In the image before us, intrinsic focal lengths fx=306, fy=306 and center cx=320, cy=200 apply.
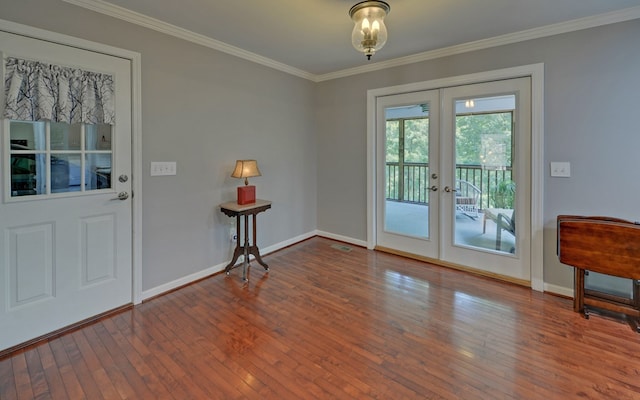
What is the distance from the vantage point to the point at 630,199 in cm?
248

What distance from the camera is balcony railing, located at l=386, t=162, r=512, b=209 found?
317cm

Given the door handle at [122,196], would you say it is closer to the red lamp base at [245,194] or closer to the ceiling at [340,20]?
the red lamp base at [245,194]

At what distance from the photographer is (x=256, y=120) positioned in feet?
11.9

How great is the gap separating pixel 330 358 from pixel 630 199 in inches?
106

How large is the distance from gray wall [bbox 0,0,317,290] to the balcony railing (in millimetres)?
1409

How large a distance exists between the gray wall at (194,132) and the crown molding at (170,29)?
5 centimetres

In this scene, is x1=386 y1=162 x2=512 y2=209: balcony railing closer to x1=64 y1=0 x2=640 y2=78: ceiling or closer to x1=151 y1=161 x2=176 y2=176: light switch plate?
x1=64 y1=0 x2=640 y2=78: ceiling

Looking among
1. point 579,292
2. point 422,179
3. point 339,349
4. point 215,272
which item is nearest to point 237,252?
point 215,272

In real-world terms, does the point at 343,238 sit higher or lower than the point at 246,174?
lower

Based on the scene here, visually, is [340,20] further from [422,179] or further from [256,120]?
[422,179]

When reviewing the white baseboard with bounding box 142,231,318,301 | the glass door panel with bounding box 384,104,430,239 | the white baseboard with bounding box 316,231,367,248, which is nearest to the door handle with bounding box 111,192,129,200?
the white baseboard with bounding box 142,231,318,301

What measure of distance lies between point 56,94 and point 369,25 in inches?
87.4

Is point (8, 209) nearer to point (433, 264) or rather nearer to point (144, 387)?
point (144, 387)

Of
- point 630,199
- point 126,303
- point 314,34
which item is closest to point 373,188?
point 314,34
